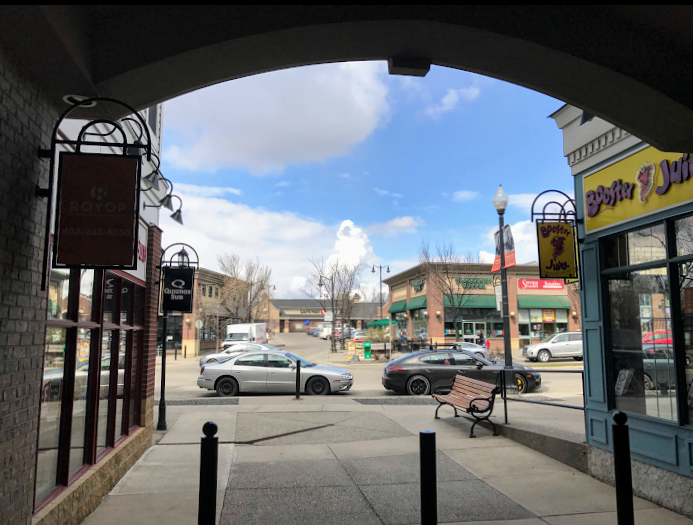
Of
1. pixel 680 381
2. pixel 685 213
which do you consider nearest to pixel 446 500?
pixel 680 381

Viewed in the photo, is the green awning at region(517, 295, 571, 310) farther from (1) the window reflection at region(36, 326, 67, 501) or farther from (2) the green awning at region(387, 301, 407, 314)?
(1) the window reflection at region(36, 326, 67, 501)

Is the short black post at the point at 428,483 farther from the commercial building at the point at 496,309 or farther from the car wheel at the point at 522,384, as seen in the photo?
the commercial building at the point at 496,309

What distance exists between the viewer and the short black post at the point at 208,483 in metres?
3.20

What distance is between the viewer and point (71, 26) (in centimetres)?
352

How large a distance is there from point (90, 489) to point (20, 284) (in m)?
2.70

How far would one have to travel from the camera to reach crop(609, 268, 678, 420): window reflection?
5.86m

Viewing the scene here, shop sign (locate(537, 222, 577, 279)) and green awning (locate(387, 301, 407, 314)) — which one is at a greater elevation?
green awning (locate(387, 301, 407, 314))

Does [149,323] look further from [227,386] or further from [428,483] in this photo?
[227,386]

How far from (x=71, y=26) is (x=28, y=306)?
1907 mm

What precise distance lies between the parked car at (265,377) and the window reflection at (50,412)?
405 inches

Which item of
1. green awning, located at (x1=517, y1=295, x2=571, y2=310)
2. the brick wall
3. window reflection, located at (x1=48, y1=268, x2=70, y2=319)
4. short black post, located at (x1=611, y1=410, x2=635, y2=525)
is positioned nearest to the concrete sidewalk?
short black post, located at (x1=611, y1=410, x2=635, y2=525)

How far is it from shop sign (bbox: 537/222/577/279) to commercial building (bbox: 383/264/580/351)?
29.5 meters

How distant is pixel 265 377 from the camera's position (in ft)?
49.3

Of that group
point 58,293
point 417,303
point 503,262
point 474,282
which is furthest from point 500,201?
point 417,303
